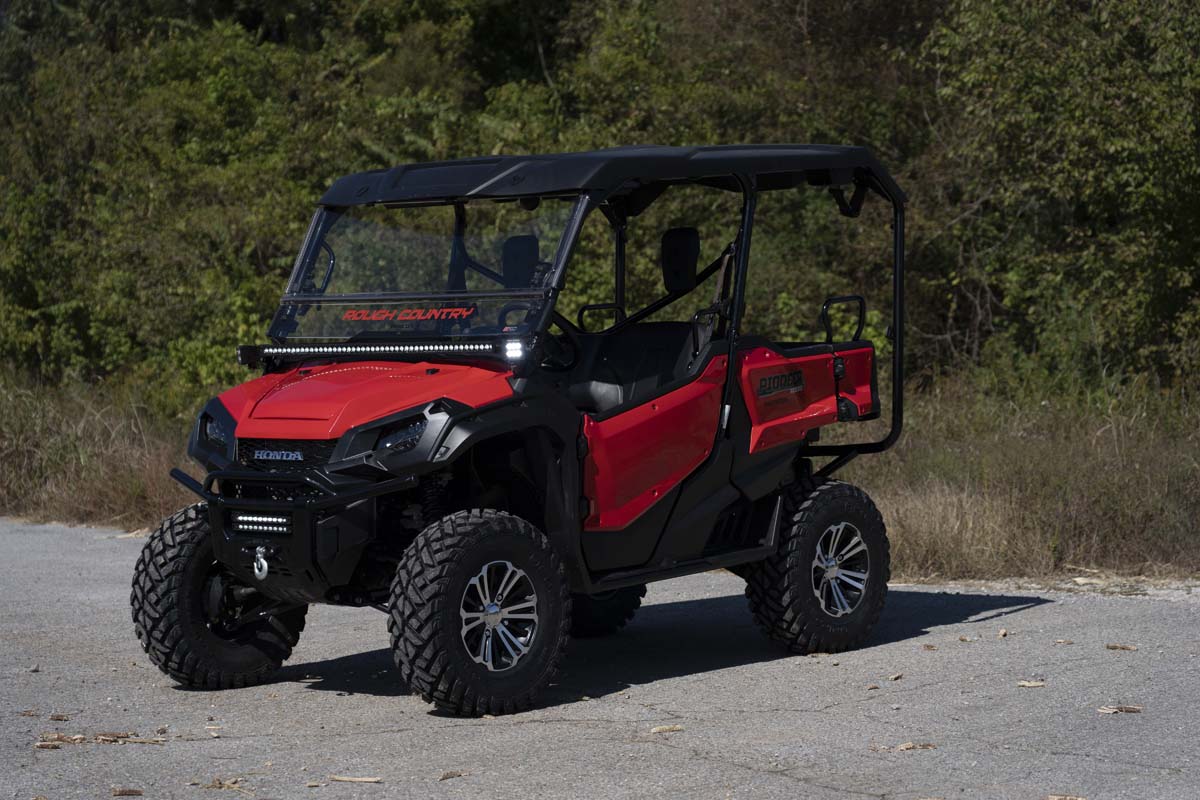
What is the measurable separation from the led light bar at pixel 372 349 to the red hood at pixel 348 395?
0.06 m

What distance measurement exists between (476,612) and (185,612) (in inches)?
54.8

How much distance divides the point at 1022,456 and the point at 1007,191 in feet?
22.1

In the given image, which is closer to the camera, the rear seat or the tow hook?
the tow hook

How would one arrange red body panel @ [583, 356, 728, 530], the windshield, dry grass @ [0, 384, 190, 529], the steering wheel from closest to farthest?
1. red body panel @ [583, 356, 728, 530]
2. the windshield
3. the steering wheel
4. dry grass @ [0, 384, 190, 529]

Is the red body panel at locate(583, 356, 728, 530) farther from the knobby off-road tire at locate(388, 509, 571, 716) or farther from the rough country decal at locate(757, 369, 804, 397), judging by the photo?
the knobby off-road tire at locate(388, 509, 571, 716)

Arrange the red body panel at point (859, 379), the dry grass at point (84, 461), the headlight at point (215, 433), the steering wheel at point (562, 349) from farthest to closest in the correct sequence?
the dry grass at point (84, 461)
the red body panel at point (859, 379)
the steering wheel at point (562, 349)
the headlight at point (215, 433)

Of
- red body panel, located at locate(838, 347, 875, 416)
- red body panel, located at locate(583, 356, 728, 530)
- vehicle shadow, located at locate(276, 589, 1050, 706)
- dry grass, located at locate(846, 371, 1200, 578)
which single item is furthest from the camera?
dry grass, located at locate(846, 371, 1200, 578)

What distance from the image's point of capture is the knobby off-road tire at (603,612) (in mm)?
8852

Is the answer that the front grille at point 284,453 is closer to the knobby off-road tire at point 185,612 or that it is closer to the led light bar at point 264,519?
the led light bar at point 264,519

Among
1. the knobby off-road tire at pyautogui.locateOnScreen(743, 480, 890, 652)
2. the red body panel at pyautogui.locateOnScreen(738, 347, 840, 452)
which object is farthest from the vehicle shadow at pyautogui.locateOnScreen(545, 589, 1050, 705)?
the red body panel at pyautogui.locateOnScreen(738, 347, 840, 452)

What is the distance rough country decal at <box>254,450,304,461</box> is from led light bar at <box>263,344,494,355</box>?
0.76m

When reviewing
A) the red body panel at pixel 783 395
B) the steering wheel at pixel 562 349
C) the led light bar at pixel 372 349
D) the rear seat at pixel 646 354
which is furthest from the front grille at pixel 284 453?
the red body panel at pixel 783 395

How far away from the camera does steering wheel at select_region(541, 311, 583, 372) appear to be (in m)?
7.82

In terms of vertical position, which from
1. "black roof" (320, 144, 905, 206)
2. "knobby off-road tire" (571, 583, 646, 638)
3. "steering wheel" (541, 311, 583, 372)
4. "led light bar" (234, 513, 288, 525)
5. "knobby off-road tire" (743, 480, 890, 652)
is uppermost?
"black roof" (320, 144, 905, 206)
